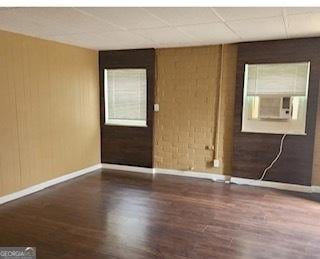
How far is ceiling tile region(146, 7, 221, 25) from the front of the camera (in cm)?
272

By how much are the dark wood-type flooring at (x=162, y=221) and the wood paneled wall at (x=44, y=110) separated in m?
0.43

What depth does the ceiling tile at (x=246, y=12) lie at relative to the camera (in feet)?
8.87

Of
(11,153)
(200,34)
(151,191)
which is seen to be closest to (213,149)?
(151,191)

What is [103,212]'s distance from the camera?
3.44m

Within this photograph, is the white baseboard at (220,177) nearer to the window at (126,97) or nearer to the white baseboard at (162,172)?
the white baseboard at (162,172)

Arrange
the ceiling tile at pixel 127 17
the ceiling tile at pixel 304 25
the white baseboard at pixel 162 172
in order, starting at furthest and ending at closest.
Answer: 1. the white baseboard at pixel 162 172
2. the ceiling tile at pixel 304 25
3. the ceiling tile at pixel 127 17

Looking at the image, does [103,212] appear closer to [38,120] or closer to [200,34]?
[38,120]

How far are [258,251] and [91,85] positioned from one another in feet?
12.7

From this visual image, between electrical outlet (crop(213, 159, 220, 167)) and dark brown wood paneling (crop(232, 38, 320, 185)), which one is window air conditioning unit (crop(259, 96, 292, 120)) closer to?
dark brown wood paneling (crop(232, 38, 320, 185))

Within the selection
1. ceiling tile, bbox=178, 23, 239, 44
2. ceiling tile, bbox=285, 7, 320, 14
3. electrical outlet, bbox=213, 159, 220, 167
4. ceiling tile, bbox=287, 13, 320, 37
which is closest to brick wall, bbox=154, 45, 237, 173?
electrical outlet, bbox=213, 159, 220, 167

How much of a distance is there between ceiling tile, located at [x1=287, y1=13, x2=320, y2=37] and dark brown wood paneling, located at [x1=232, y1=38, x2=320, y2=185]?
28cm

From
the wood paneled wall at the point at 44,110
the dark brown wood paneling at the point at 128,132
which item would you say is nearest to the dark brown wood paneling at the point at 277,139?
the dark brown wood paneling at the point at 128,132

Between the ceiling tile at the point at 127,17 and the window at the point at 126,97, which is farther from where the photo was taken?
the window at the point at 126,97

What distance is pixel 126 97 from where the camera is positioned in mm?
5340
